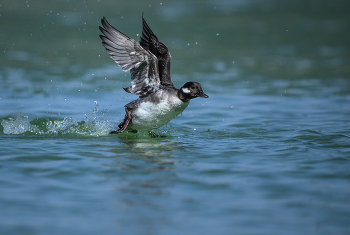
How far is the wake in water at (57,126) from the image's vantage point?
7609mm

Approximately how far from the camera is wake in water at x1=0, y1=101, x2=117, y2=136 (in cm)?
761

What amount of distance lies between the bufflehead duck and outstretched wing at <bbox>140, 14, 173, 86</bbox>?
0.46 feet

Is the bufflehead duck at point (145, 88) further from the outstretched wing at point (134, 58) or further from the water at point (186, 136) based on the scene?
the water at point (186, 136)

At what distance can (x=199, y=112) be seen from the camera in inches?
396

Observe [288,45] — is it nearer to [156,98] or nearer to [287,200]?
[156,98]

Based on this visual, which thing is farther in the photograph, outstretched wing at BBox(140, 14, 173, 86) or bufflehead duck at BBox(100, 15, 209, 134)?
outstretched wing at BBox(140, 14, 173, 86)

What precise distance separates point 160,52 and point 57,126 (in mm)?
2434

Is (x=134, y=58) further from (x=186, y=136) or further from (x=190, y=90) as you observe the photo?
(x=186, y=136)

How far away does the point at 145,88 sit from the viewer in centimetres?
764

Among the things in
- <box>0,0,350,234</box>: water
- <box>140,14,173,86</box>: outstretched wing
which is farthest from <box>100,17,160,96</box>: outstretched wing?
<box>0,0,350,234</box>: water

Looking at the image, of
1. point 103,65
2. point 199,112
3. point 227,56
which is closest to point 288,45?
point 227,56

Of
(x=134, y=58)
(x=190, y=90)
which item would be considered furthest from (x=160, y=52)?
(x=190, y=90)

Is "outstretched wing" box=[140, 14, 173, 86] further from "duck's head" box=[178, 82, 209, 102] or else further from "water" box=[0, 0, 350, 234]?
"water" box=[0, 0, 350, 234]

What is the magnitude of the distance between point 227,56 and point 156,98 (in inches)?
352
